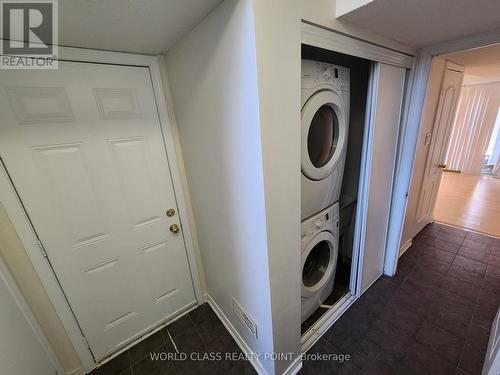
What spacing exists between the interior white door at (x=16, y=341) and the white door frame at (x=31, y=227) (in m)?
0.13

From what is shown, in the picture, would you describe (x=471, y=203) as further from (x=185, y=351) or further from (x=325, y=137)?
(x=185, y=351)

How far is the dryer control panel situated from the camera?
105cm

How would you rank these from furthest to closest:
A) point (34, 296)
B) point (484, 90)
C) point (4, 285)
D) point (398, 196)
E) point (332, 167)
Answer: point (484, 90), point (398, 196), point (332, 167), point (34, 296), point (4, 285)

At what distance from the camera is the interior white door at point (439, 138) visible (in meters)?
2.03

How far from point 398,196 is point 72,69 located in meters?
2.49

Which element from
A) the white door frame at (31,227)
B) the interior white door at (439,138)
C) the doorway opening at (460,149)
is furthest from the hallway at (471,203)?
the white door frame at (31,227)

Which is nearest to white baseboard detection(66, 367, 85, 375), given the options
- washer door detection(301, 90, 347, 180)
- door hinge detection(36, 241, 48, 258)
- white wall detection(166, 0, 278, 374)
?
door hinge detection(36, 241, 48, 258)

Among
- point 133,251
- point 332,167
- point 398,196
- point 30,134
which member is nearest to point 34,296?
point 133,251

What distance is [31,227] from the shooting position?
1090 mm

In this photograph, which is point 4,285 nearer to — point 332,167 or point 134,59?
point 134,59

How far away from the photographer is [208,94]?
3.36 feet

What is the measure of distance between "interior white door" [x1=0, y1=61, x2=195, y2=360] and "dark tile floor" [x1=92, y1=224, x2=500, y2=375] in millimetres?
303

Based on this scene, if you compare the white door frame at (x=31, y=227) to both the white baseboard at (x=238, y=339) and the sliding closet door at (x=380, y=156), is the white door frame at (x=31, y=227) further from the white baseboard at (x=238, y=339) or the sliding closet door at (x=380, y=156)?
the sliding closet door at (x=380, y=156)
